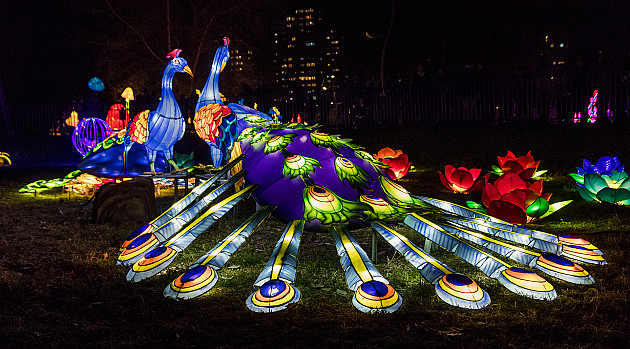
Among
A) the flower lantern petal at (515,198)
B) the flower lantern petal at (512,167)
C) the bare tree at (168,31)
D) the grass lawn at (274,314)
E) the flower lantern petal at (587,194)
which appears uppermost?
the bare tree at (168,31)

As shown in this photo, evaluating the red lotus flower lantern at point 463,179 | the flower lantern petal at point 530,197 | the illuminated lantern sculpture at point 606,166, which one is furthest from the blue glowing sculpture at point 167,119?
the illuminated lantern sculpture at point 606,166

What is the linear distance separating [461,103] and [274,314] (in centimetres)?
1107

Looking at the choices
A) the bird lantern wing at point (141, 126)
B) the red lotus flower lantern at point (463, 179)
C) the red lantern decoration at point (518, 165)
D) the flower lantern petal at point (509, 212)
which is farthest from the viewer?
the bird lantern wing at point (141, 126)

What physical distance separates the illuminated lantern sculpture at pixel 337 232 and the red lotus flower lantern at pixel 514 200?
0.69 m

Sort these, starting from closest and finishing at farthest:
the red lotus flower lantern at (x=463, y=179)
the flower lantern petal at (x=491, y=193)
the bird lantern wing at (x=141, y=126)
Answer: the flower lantern petal at (x=491, y=193) < the red lotus flower lantern at (x=463, y=179) < the bird lantern wing at (x=141, y=126)

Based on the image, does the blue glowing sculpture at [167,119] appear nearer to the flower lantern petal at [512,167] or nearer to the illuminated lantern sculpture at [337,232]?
the illuminated lantern sculpture at [337,232]

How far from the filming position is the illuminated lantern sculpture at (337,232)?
9.98ft

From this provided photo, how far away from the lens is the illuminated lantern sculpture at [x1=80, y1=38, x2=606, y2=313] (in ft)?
9.98

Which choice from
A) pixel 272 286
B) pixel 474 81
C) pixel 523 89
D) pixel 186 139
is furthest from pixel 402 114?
pixel 272 286

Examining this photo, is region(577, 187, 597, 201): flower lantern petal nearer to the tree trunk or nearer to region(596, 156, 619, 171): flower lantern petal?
region(596, 156, 619, 171): flower lantern petal

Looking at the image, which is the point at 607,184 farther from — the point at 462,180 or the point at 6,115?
the point at 6,115

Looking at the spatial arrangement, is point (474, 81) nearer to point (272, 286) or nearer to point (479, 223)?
point (479, 223)

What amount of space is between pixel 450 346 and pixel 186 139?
1434cm

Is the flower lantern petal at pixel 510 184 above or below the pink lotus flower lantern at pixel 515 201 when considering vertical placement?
above
